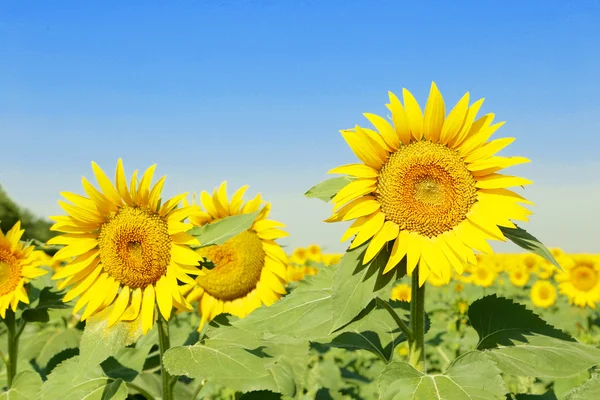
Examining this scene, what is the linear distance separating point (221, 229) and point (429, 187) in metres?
0.91

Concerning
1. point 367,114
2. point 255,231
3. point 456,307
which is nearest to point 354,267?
point 367,114

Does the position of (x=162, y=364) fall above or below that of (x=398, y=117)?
below

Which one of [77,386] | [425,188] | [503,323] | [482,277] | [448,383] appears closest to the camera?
[448,383]

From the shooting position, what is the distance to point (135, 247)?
272 centimetres

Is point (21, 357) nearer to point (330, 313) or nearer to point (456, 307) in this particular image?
point (330, 313)

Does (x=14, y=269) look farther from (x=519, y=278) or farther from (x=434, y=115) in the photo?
(x=519, y=278)

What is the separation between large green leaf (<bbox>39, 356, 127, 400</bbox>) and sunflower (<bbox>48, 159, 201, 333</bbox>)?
263mm

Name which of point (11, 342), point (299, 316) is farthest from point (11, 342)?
point (299, 316)

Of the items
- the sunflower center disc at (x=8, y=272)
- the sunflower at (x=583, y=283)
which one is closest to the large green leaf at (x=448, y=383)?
the sunflower center disc at (x=8, y=272)

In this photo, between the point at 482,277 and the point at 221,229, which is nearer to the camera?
the point at 221,229

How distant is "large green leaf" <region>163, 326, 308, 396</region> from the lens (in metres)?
2.28

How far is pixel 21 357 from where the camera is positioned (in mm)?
4461

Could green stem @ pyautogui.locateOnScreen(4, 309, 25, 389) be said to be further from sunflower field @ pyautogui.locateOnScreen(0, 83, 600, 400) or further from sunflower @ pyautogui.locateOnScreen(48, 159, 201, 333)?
sunflower @ pyautogui.locateOnScreen(48, 159, 201, 333)

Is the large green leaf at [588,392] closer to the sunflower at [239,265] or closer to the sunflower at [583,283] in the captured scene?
the sunflower at [239,265]
